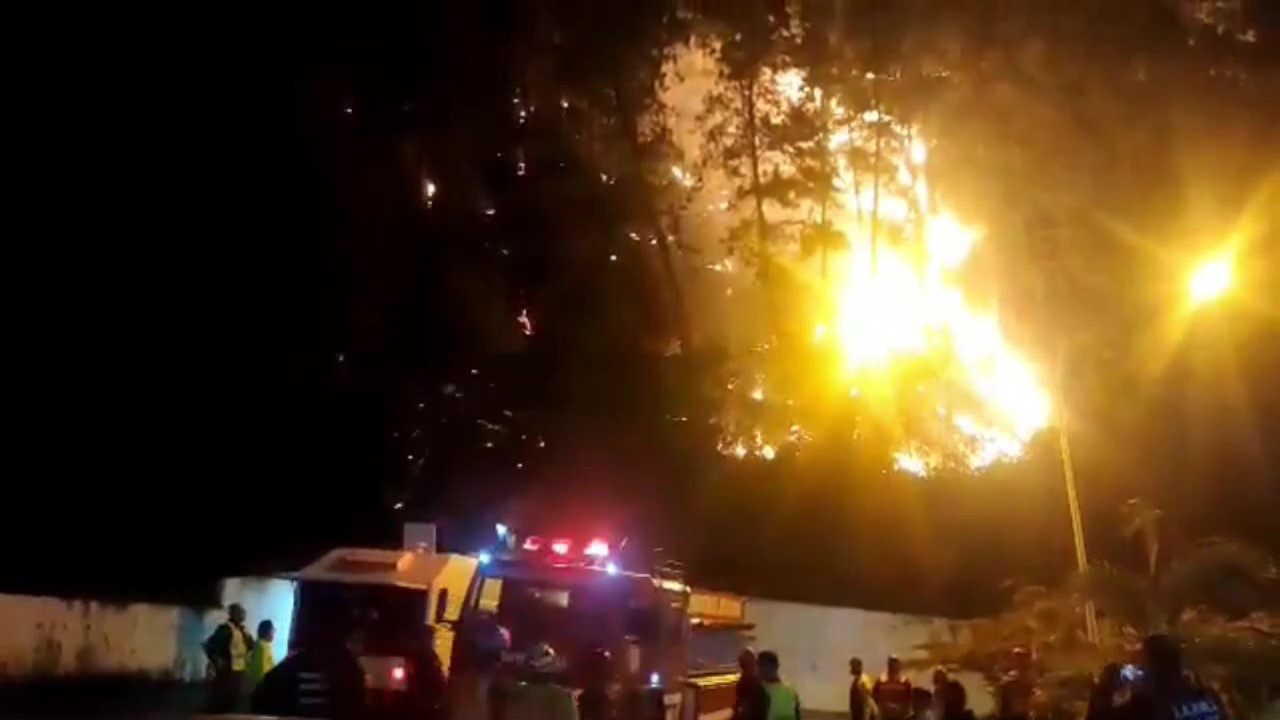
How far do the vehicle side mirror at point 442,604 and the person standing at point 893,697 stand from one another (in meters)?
4.35

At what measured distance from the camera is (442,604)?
15680 mm

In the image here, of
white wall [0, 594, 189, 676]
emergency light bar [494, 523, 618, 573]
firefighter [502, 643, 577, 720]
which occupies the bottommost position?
firefighter [502, 643, 577, 720]

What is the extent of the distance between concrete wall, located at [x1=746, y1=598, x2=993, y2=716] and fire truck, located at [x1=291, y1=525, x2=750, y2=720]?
9.36m

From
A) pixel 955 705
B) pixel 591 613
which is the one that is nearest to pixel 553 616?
pixel 591 613

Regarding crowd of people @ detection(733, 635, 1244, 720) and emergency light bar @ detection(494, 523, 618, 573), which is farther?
emergency light bar @ detection(494, 523, 618, 573)

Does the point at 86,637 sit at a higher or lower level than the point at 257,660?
higher

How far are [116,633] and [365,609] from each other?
4359 millimetres

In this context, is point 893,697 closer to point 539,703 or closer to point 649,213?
point 539,703

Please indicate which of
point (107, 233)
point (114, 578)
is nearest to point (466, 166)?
point (107, 233)

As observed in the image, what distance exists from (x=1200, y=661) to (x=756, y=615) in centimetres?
1196

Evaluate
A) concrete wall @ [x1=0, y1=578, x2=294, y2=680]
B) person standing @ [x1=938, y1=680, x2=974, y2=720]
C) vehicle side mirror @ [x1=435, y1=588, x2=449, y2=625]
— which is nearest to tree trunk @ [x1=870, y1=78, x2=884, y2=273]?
concrete wall @ [x1=0, y1=578, x2=294, y2=680]

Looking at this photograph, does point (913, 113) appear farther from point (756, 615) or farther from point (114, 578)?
point (114, 578)

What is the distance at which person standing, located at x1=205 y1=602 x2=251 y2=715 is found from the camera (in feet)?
50.3

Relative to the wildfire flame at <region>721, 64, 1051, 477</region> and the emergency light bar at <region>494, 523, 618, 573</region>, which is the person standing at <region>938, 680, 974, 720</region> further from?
Result: the wildfire flame at <region>721, 64, 1051, 477</region>
